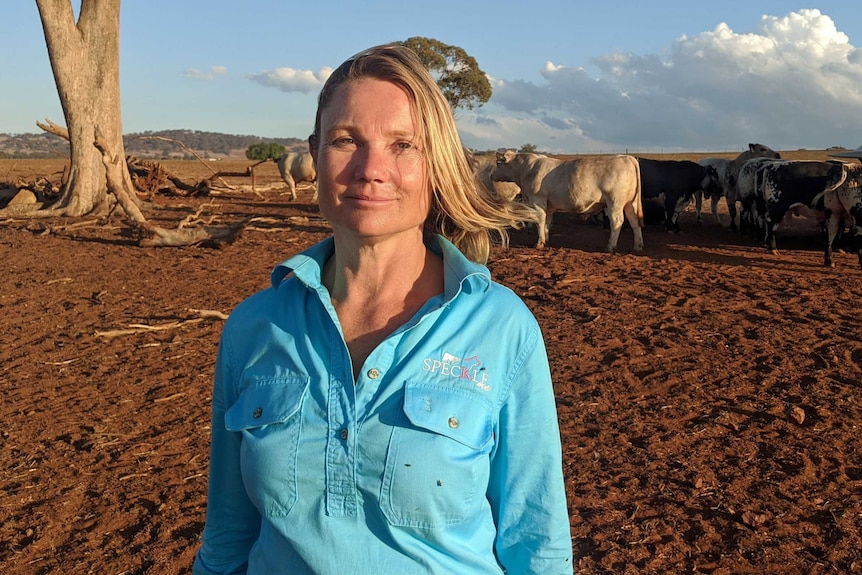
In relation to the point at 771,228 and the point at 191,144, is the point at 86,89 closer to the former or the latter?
the point at 771,228

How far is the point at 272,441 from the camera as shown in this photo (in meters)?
1.64

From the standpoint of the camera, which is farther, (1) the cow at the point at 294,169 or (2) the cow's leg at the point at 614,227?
(1) the cow at the point at 294,169

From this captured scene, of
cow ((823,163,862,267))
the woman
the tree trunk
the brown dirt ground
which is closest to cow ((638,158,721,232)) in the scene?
cow ((823,163,862,267))

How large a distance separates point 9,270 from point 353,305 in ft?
36.7

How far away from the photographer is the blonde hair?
172cm

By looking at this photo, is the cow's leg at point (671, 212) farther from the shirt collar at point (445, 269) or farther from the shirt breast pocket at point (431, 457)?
the shirt breast pocket at point (431, 457)

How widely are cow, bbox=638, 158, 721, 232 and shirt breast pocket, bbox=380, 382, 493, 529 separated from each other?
15.8 metres

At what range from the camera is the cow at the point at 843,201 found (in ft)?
37.6

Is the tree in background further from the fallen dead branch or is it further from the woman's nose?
the woman's nose

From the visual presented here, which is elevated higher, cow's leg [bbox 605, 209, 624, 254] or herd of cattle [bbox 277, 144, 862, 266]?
herd of cattle [bbox 277, 144, 862, 266]

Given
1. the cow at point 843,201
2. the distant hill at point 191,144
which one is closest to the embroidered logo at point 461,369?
the cow at point 843,201

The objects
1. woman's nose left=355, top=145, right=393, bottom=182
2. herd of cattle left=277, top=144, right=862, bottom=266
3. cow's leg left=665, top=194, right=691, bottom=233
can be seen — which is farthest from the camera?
cow's leg left=665, top=194, right=691, bottom=233

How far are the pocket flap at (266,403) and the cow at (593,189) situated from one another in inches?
463

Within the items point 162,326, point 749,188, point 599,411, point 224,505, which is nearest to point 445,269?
point 224,505
